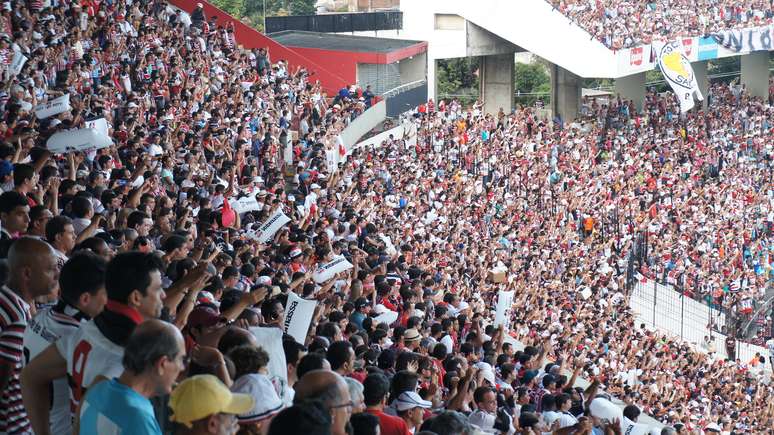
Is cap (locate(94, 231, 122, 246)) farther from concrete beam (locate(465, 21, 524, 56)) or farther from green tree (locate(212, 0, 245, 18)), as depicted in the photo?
green tree (locate(212, 0, 245, 18))

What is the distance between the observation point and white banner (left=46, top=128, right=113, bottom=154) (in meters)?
8.91

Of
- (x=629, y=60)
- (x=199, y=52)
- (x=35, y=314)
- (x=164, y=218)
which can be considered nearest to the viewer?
(x=35, y=314)

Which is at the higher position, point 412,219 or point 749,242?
point 412,219

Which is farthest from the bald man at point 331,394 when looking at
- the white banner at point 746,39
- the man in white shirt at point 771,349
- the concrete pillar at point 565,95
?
the white banner at point 746,39

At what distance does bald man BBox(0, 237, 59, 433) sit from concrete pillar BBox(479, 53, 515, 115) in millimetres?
28743

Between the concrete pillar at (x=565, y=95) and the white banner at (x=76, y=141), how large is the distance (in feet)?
81.8

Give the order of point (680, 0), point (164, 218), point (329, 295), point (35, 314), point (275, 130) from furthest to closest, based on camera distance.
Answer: point (680, 0) < point (275, 130) < point (329, 295) < point (164, 218) < point (35, 314)

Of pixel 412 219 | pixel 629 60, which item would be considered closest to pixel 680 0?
pixel 629 60

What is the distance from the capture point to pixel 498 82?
32.6 metres

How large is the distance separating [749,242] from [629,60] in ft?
23.7

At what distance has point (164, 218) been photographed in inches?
346

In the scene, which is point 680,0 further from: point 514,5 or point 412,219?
point 412,219

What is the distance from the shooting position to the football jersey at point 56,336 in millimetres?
3948

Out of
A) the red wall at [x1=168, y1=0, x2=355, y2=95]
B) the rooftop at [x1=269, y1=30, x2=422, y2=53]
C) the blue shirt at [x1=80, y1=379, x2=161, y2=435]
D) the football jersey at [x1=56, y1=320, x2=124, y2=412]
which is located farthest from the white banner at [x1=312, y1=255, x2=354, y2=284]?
the rooftop at [x1=269, y1=30, x2=422, y2=53]
